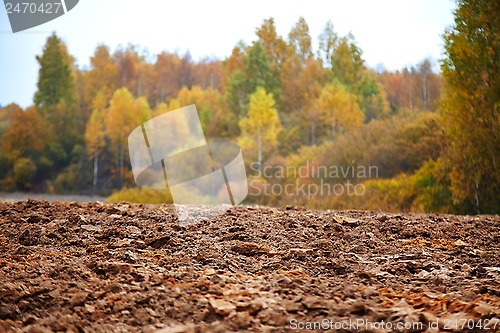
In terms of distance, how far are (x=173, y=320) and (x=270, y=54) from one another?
12.3m

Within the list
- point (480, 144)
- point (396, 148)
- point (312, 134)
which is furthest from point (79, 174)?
point (480, 144)

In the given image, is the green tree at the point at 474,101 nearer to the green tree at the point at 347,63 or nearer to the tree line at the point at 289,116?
the tree line at the point at 289,116

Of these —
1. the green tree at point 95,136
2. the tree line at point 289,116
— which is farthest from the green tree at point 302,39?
the green tree at point 95,136

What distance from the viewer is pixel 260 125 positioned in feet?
43.2

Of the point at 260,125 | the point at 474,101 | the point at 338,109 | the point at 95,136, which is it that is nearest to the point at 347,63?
the point at 338,109

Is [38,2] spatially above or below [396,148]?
above

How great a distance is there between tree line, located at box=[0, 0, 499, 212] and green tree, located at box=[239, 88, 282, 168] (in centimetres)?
3

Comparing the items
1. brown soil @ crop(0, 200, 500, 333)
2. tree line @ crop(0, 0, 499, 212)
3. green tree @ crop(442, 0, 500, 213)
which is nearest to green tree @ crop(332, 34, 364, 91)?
tree line @ crop(0, 0, 499, 212)

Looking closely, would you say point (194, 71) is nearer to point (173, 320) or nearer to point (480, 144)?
point (480, 144)

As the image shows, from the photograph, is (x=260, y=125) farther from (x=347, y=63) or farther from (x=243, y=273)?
(x=243, y=273)

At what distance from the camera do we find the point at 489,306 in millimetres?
2264

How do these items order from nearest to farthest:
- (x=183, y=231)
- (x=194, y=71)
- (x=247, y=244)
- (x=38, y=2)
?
(x=247, y=244), (x=183, y=231), (x=38, y=2), (x=194, y=71)

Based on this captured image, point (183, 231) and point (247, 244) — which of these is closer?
point (247, 244)

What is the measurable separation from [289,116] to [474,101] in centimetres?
673
